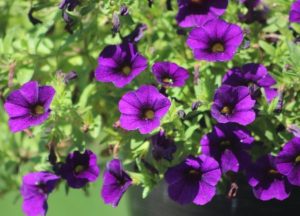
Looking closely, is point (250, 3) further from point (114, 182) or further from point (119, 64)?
point (114, 182)

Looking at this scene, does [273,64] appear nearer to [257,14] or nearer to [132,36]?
[257,14]

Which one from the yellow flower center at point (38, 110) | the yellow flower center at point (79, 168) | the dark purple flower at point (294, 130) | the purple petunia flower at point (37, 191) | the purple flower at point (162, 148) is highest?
the yellow flower center at point (38, 110)

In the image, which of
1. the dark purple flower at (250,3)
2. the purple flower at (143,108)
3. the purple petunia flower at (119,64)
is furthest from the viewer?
the dark purple flower at (250,3)

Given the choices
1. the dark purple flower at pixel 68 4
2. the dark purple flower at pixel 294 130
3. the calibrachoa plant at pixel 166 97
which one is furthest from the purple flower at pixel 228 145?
the dark purple flower at pixel 68 4

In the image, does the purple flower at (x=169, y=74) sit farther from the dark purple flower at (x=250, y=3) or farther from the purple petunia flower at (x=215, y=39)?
the dark purple flower at (x=250, y=3)

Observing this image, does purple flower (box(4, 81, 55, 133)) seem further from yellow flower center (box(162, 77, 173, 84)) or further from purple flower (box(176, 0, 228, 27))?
purple flower (box(176, 0, 228, 27))

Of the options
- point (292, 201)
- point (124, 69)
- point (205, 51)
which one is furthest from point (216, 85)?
point (292, 201)

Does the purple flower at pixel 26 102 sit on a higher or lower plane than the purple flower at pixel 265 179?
higher
